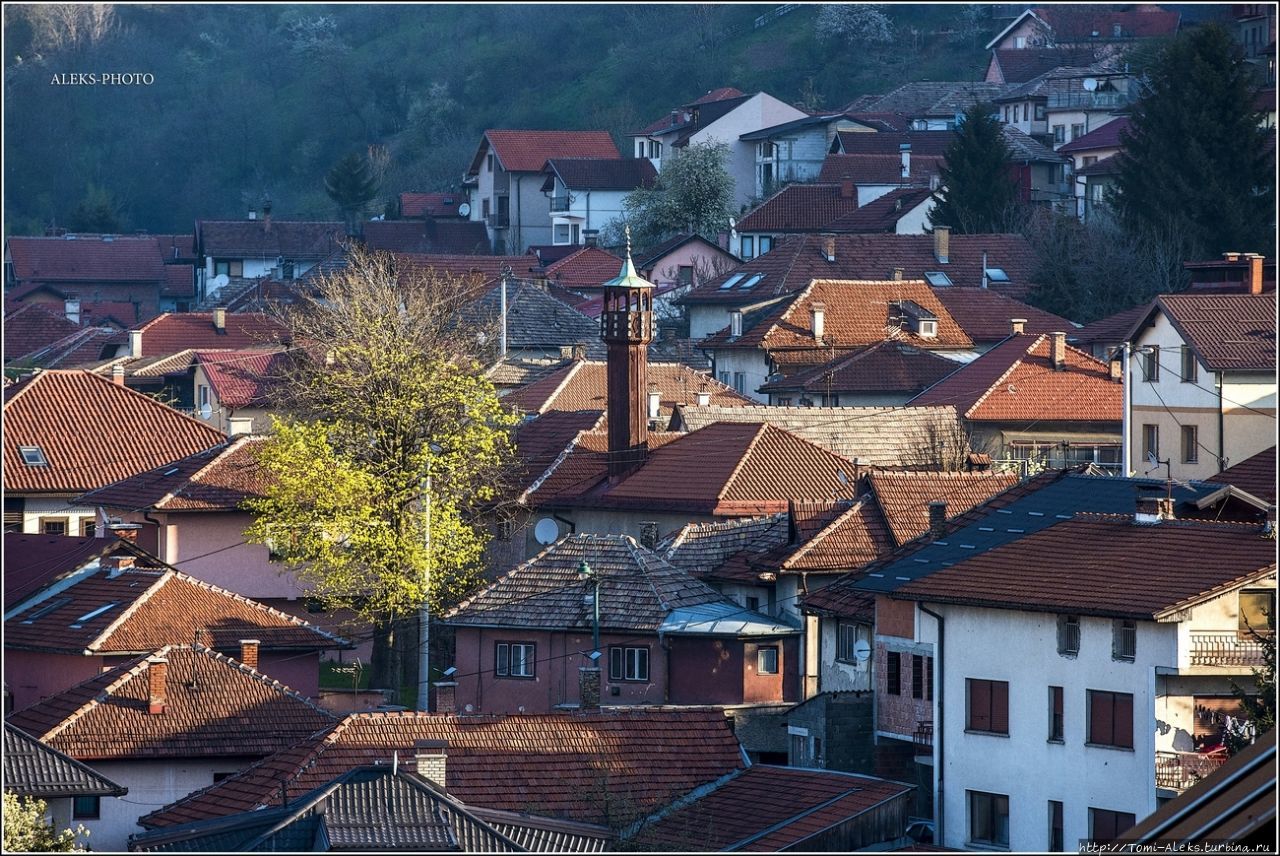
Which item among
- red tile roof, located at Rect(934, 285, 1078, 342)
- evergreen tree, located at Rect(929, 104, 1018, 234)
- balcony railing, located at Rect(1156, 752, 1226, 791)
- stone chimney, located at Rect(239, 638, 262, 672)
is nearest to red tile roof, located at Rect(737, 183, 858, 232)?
evergreen tree, located at Rect(929, 104, 1018, 234)

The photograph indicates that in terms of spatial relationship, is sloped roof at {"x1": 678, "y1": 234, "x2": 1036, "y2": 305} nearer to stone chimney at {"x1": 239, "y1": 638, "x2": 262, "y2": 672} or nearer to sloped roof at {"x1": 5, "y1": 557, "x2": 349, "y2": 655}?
sloped roof at {"x1": 5, "y1": 557, "x2": 349, "y2": 655}

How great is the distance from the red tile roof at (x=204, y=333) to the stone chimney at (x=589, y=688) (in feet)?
126

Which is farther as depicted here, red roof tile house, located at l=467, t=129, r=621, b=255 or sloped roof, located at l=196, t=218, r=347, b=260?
sloped roof, located at l=196, t=218, r=347, b=260

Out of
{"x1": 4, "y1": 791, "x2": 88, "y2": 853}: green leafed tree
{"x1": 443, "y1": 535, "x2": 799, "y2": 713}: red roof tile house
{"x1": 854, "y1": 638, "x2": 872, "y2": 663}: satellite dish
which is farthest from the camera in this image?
{"x1": 443, "y1": 535, "x2": 799, "y2": 713}: red roof tile house

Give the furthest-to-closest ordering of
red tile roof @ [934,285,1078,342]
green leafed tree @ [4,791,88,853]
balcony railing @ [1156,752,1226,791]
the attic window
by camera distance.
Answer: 1. red tile roof @ [934,285,1078,342]
2. the attic window
3. balcony railing @ [1156,752,1226,791]
4. green leafed tree @ [4,791,88,853]

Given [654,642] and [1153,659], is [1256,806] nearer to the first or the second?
[1153,659]

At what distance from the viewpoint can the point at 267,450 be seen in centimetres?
4181

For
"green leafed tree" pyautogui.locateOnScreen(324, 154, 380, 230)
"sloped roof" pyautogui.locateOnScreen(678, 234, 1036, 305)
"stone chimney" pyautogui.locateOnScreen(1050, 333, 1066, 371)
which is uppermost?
"green leafed tree" pyautogui.locateOnScreen(324, 154, 380, 230)

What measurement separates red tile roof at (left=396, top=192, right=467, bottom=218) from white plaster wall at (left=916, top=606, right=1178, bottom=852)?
75942mm

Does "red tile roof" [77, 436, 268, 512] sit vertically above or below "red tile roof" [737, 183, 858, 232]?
below

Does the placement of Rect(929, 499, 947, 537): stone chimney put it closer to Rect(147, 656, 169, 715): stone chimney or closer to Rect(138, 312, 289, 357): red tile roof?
Rect(147, 656, 169, 715): stone chimney

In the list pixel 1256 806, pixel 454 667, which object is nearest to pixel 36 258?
pixel 454 667

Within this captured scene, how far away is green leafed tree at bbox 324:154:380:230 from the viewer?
112750 mm

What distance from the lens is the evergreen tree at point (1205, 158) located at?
2530 inches
